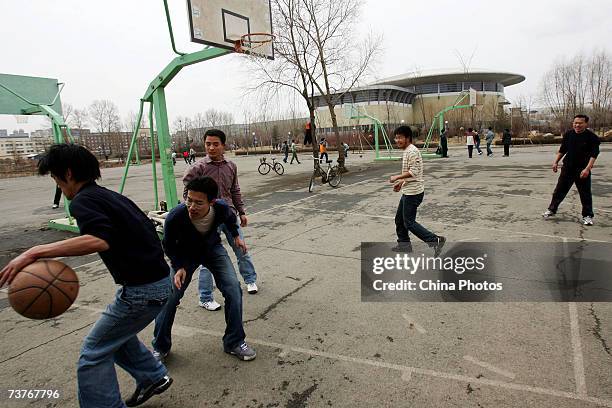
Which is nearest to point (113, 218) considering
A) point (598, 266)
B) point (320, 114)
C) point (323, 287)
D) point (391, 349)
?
point (391, 349)

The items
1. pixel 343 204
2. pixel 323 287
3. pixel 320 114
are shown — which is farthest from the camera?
pixel 320 114

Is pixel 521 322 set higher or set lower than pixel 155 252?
lower

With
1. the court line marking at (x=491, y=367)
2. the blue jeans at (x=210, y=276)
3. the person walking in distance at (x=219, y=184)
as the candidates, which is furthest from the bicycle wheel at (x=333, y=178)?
the court line marking at (x=491, y=367)

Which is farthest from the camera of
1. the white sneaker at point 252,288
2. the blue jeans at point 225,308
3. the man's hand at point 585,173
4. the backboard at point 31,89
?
the backboard at point 31,89

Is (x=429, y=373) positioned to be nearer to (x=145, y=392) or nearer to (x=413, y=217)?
(x=145, y=392)

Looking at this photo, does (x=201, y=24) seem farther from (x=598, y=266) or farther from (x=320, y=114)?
(x=320, y=114)

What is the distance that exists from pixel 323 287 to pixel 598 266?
3382 mm

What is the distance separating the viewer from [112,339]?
226cm

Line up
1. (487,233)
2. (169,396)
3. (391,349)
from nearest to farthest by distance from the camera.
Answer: (169,396) → (391,349) → (487,233)

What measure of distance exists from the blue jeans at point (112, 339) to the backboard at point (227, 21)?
16.9 feet

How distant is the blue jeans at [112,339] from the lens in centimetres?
217

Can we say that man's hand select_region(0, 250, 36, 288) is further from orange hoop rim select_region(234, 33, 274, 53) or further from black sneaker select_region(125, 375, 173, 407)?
orange hoop rim select_region(234, 33, 274, 53)

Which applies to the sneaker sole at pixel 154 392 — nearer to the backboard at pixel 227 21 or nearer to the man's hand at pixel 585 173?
the backboard at pixel 227 21

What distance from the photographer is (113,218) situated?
6.75ft
